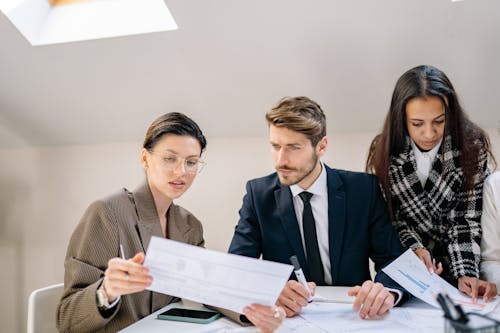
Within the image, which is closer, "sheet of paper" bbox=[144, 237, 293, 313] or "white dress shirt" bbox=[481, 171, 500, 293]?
"sheet of paper" bbox=[144, 237, 293, 313]

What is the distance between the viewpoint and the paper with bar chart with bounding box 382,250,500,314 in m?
1.56

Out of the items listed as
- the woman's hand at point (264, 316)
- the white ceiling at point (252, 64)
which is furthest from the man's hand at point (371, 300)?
the white ceiling at point (252, 64)

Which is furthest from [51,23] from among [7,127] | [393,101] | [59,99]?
[393,101]

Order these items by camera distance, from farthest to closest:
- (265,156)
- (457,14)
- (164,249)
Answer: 1. (265,156)
2. (457,14)
3. (164,249)

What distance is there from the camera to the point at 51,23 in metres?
2.74

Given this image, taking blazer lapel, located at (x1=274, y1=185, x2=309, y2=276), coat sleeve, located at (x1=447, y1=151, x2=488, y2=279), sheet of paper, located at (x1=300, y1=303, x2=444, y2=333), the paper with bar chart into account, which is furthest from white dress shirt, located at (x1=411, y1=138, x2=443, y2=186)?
sheet of paper, located at (x1=300, y1=303, x2=444, y2=333)

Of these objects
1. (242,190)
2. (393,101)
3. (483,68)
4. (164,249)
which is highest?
(483,68)

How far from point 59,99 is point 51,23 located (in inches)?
18.1

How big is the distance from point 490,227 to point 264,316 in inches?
40.0

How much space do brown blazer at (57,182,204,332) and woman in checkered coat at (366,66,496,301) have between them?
2.93 ft

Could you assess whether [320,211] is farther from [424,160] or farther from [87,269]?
[87,269]

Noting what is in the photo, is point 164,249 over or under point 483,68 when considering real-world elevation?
under

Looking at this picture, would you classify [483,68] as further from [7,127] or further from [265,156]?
[7,127]

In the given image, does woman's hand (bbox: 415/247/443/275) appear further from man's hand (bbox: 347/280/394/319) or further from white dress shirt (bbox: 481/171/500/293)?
man's hand (bbox: 347/280/394/319)
